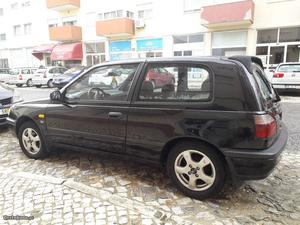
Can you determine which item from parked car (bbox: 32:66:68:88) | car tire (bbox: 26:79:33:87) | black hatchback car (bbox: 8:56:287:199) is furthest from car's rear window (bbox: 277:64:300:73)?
car tire (bbox: 26:79:33:87)

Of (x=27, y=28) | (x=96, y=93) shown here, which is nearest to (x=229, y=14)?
(x=96, y=93)

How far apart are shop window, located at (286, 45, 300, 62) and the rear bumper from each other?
14.3m

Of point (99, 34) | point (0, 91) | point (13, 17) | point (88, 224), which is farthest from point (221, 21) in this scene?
point (13, 17)

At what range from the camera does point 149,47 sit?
19.4 meters

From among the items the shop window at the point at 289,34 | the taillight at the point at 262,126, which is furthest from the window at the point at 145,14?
the taillight at the point at 262,126

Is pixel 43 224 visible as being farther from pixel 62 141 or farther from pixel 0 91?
pixel 0 91

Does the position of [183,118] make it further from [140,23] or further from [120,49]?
[120,49]

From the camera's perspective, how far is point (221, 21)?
49.7 ft

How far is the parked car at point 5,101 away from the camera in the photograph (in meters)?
5.84

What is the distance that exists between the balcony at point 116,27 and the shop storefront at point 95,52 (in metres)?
1.92

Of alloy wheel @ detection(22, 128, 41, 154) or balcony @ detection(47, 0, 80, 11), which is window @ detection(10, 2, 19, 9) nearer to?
balcony @ detection(47, 0, 80, 11)

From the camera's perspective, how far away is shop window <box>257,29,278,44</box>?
1525 centimetres

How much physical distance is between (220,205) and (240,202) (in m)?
0.25

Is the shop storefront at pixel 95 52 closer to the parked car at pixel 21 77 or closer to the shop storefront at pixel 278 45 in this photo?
the parked car at pixel 21 77
